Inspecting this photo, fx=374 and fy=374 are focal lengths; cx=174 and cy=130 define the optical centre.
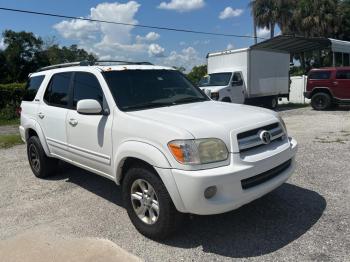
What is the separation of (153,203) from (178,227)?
356 mm

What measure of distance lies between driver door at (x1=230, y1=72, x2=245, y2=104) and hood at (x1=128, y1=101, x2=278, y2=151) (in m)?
11.7

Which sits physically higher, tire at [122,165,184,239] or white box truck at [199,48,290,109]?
white box truck at [199,48,290,109]

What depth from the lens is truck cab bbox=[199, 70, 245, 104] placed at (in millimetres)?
15806

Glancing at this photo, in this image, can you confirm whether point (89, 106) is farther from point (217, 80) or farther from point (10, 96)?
point (10, 96)

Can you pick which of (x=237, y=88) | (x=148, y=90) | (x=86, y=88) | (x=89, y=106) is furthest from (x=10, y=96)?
(x=89, y=106)

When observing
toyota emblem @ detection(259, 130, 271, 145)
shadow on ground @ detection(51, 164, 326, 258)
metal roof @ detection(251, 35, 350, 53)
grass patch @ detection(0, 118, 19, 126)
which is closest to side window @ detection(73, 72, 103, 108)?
shadow on ground @ detection(51, 164, 326, 258)

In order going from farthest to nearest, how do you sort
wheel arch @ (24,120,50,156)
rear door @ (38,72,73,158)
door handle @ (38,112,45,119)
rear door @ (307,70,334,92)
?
rear door @ (307,70,334,92)
wheel arch @ (24,120,50,156)
door handle @ (38,112,45,119)
rear door @ (38,72,73,158)

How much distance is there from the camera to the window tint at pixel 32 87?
6.44 meters

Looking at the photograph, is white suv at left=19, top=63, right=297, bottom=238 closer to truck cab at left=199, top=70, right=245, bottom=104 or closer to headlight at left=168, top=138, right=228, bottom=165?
headlight at left=168, top=138, right=228, bottom=165

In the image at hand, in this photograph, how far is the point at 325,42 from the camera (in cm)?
2298

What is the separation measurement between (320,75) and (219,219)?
45.6 feet

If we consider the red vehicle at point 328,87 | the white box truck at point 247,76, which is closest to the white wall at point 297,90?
the white box truck at point 247,76

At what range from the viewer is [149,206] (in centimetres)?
398

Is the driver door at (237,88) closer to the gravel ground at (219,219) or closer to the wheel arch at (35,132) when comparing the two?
the gravel ground at (219,219)
